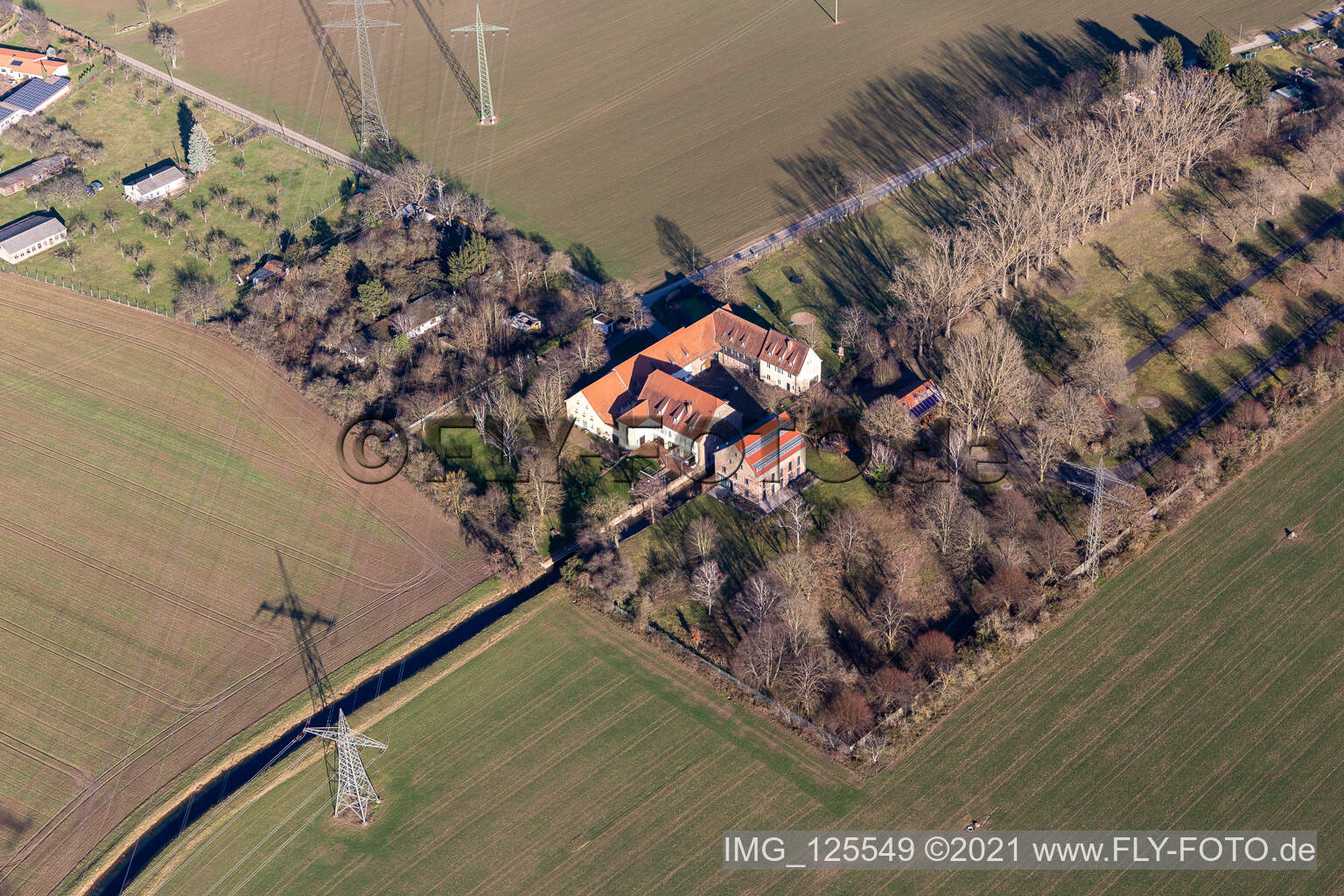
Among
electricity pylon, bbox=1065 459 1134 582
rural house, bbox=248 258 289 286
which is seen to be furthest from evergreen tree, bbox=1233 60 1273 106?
rural house, bbox=248 258 289 286

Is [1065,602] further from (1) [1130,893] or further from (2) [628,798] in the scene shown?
(2) [628,798]

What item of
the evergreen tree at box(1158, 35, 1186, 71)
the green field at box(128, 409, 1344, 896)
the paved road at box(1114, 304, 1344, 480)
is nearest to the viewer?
the green field at box(128, 409, 1344, 896)

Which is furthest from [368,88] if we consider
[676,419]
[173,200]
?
[676,419]

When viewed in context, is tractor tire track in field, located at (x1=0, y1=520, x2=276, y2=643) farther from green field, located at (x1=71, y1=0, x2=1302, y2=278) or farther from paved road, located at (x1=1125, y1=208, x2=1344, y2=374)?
paved road, located at (x1=1125, y1=208, x2=1344, y2=374)

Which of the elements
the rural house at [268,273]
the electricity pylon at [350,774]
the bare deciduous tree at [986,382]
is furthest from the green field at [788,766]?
the rural house at [268,273]

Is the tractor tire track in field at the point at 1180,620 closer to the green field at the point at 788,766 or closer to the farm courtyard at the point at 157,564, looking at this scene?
the green field at the point at 788,766

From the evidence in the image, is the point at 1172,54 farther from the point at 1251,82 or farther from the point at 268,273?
the point at 268,273

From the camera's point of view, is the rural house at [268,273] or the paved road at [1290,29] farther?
the paved road at [1290,29]
